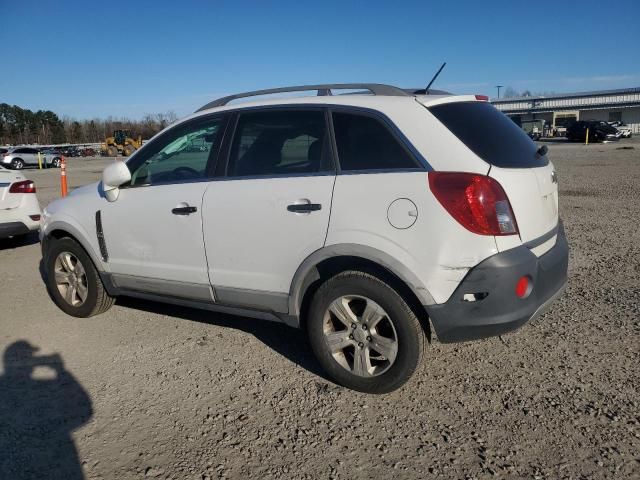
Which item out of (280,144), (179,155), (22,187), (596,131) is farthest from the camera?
(596,131)

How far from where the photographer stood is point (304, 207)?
330 cm

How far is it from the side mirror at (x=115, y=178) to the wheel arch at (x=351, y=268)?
170cm

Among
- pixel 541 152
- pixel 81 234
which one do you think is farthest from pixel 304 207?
pixel 81 234

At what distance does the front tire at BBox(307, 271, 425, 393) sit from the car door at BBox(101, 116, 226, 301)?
992 millimetres

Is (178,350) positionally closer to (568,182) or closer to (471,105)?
(471,105)

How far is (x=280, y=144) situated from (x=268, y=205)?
0.47 metres

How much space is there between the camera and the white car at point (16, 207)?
7133 mm

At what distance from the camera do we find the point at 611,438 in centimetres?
273

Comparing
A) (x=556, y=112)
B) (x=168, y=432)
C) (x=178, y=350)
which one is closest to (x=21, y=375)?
(x=178, y=350)

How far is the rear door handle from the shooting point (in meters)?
3.26

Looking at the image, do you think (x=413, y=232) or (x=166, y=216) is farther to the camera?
(x=166, y=216)

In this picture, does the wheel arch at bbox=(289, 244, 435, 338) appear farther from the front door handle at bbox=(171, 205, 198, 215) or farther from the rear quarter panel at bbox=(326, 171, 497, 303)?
the front door handle at bbox=(171, 205, 198, 215)

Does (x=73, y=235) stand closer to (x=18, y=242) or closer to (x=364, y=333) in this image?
(x=364, y=333)

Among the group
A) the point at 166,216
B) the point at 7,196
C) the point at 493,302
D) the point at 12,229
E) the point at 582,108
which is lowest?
the point at 12,229
